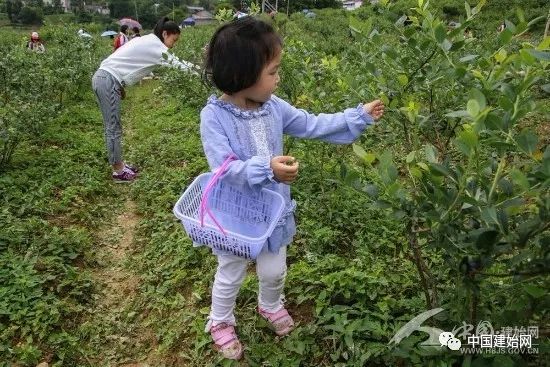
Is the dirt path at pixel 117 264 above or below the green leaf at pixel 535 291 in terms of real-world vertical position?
below

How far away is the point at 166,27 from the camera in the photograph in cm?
458

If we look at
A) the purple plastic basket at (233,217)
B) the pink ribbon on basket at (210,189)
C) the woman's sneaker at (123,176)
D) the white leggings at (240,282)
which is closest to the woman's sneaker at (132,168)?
the woman's sneaker at (123,176)

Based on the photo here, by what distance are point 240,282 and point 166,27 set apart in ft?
10.1

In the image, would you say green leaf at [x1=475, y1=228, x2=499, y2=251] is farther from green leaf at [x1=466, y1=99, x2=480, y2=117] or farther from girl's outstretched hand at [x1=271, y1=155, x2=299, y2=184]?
girl's outstretched hand at [x1=271, y1=155, x2=299, y2=184]

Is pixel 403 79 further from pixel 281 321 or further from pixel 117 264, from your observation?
pixel 117 264

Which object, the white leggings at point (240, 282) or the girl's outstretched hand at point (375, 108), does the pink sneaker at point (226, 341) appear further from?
the girl's outstretched hand at point (375, 108)

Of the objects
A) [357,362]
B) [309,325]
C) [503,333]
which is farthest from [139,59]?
[503,333]

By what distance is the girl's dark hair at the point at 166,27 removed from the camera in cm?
457

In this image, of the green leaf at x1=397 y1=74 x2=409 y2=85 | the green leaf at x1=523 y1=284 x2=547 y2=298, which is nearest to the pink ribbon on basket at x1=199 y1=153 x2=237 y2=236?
the green leaf at x1=397 y1=74 x2=409 y2=85

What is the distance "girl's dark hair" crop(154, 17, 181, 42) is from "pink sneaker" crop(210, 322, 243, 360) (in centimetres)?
309

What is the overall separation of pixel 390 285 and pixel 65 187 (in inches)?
124

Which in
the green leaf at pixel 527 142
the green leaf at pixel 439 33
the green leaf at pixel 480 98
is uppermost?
the green leaf at pixel 480 98

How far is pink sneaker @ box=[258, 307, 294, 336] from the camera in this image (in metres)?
2.53

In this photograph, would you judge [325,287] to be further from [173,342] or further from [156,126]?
[156,126]
